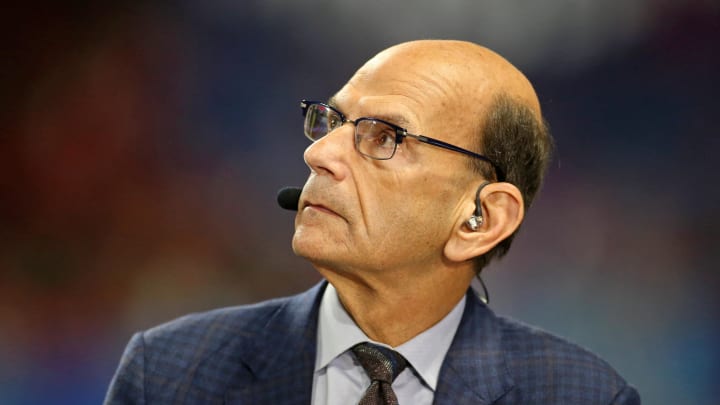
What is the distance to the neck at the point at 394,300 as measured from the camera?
2.19m

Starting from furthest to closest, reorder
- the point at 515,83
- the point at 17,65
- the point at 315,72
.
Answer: the point at 315,72
the point at 17,65
the point at 515,83

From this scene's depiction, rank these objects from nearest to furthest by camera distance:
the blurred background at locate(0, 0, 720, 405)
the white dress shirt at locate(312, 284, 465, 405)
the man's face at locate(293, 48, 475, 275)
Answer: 1. the man's face at locate(293, 48, 475, 275)
2. the white dress shirt at locate(312, 284, 465, 405)
3. the blurred background at locate(0, 0, 720, 405)

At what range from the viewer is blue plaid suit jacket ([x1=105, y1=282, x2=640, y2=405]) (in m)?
2.17

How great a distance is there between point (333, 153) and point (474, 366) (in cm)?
71

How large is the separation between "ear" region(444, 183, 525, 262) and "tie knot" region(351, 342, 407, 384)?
0.30 meters

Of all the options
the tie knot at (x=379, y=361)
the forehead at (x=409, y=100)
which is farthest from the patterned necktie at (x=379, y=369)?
the forehead at (x=409, y=100)

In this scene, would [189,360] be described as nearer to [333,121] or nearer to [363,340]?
[363,340]

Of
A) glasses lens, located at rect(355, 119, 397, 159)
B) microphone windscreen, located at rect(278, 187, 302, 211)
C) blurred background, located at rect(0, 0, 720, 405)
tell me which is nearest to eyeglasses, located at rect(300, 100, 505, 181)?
glasses lens, located at rect(355, 119, 397, 159)

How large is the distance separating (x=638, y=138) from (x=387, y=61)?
150 centimetres

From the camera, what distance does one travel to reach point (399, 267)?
2.15 metres

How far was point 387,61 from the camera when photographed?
7.25ft

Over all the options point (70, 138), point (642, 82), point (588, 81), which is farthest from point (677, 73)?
point (70, 138)

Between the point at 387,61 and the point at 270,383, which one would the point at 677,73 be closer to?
the point at 387,61

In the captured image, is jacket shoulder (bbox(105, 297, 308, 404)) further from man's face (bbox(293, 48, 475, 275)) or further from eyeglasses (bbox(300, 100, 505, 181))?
eyeglasses (bbox(300, 100, 505, 181))
